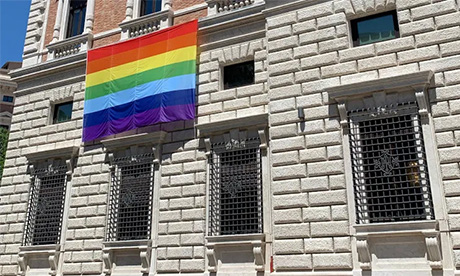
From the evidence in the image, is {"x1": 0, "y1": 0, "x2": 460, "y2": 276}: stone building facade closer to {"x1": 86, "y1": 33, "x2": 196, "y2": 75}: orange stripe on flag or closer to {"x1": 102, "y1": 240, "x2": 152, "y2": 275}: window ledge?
{"x1": 102, "y1": 240, "x2": 152, "y2": 275}: window ledge

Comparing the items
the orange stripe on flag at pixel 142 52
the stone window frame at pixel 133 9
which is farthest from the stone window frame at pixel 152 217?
the stone window frame at pixel 133 9

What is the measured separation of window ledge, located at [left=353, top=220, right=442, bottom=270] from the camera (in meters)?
9.92

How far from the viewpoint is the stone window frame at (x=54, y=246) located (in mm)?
15586

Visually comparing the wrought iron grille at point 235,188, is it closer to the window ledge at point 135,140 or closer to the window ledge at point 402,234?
the window ledge at point 135,140

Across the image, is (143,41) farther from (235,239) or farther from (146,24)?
(235,239)

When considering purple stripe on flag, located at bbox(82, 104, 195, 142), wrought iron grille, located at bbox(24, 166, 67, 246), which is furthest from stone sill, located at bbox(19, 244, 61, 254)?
purple stripe on flag, located at bbox(82, 104, 195, 142)

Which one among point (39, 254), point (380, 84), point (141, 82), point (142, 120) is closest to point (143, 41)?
point (141, 82)

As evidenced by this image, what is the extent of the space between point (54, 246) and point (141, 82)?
629 centimetres

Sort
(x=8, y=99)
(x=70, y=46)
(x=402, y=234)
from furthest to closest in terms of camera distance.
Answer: (x=8, y=99) → (x=70, y=46) → (x=402, y=234)

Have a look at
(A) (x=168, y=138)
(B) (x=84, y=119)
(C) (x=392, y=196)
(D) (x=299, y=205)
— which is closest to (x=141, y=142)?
(A) (x=168, y=138)

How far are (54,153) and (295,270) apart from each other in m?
9.98

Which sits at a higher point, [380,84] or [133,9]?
[133,9]

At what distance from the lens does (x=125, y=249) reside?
14266 millimetres

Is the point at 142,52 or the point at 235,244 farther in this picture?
the point at 142,52
